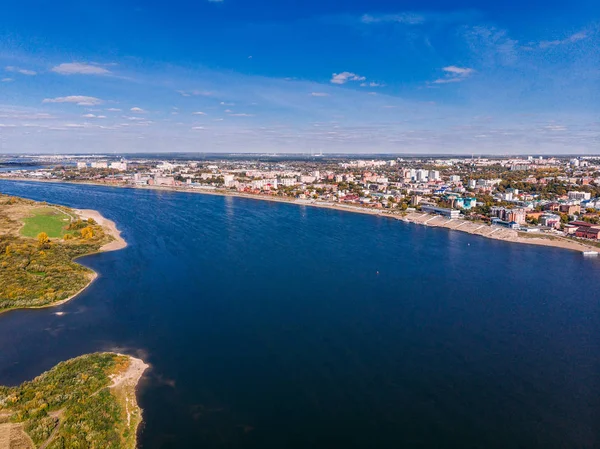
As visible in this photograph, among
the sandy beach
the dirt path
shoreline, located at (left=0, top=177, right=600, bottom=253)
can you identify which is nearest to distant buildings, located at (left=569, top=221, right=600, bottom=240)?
shoreline, located at (left=0, top=177, right=600, bottom=253)

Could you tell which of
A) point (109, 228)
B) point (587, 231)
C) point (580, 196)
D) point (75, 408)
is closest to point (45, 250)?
point (109, 228)

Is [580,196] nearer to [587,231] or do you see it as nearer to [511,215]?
[511,215]

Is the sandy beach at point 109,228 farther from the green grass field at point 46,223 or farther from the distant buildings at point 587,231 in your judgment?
the distant buildings at point 587,231

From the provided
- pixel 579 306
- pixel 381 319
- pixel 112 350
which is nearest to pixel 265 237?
pixel 381 319

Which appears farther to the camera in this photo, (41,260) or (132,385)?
(41,260)

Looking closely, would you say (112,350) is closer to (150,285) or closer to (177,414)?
(177,414)

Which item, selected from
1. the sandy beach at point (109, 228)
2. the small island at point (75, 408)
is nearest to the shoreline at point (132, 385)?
the small island at point (75, 408)

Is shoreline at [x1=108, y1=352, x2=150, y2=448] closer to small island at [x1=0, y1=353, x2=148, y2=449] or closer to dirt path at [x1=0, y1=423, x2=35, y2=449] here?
small island at [x1=0, y1=353, x2=148, y2=449]
